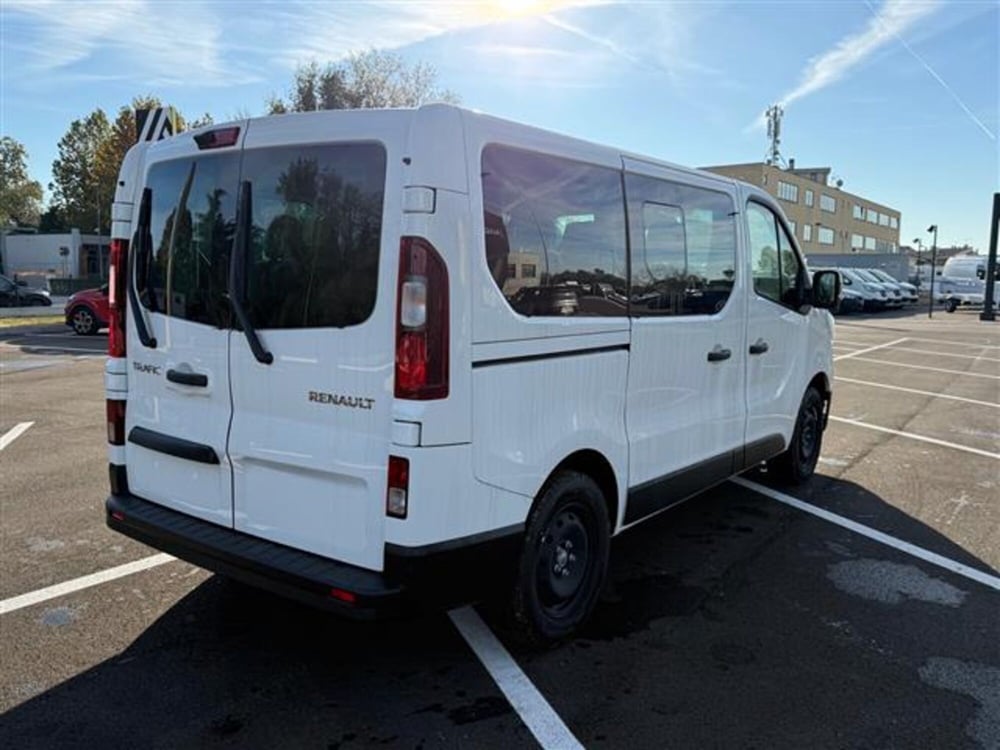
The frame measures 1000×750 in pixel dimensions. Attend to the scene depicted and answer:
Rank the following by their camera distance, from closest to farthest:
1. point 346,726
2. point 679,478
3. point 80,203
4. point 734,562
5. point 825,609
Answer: point 346,726 < point 825,609 < point 679,478 < point 734,562 < point 80,203

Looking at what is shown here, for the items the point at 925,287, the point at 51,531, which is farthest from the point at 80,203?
the point at 51,531

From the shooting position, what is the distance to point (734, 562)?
15.3ft

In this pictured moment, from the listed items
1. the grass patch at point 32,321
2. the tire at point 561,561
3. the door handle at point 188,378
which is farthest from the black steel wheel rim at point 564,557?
the grass patch at point 32,321

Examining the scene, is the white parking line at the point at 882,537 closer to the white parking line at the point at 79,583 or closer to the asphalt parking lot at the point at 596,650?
the asphalt parking lot at the point at 596,650

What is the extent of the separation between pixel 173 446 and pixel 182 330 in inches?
20.8

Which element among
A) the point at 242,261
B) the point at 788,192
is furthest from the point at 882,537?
the point at 788,192

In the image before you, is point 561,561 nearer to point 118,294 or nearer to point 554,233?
point 554,233

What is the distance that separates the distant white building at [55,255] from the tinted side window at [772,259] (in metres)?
54.7

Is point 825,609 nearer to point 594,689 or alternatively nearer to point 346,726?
point 594,689

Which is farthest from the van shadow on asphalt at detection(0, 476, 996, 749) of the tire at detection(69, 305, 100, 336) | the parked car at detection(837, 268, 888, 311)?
the parked car at detection(837, 268, 888, 311)

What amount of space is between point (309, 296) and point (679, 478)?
2.34 metres

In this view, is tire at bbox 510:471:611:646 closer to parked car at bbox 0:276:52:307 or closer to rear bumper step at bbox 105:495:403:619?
rear bumper step at bbox 105:495:403:619

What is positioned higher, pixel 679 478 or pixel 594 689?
pixel 679 478

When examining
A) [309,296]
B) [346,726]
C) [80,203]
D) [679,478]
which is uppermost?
[80,203]
